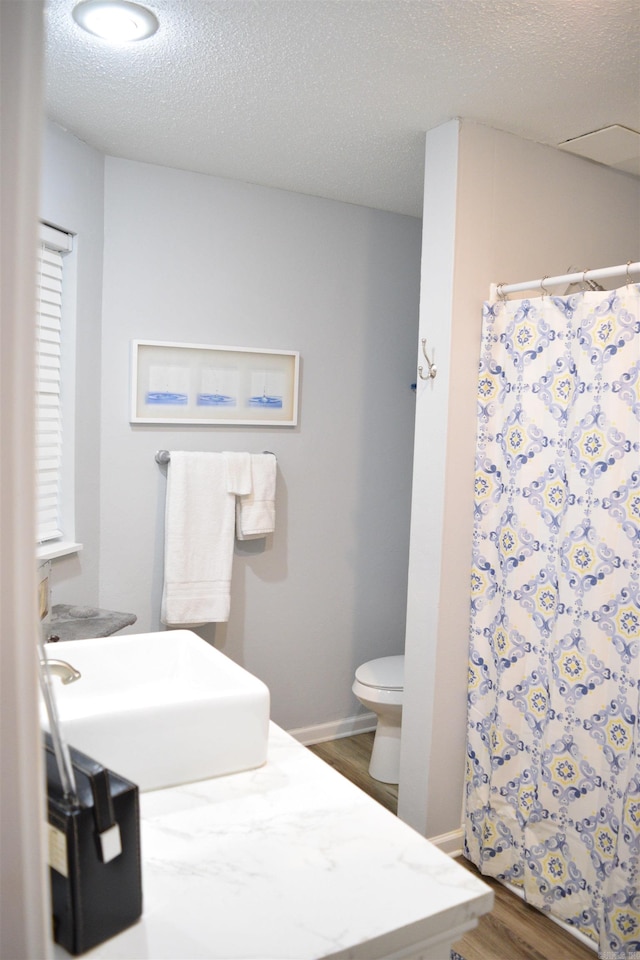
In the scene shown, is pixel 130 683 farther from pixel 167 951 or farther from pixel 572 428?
pixel 572 428

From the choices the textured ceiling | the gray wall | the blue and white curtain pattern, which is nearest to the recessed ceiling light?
the textured ceiling

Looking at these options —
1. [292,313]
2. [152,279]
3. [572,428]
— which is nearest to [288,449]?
[292,313]

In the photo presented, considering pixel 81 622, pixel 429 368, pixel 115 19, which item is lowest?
pixel 81 622

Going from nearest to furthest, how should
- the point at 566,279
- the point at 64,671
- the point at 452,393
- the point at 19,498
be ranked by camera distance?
1. the point at 19,498
2. the point at 64,671
3. the point at 566,279
4. the point at 452,393

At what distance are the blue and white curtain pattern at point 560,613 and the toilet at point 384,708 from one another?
533mm

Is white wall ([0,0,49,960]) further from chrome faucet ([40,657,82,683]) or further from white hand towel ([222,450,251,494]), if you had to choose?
white hand towel ([222,450,251,494])

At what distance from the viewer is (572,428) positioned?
85.2 inches

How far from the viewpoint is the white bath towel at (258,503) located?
119 inches

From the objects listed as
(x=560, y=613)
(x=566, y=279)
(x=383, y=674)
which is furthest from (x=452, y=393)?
(x=383, y=674)

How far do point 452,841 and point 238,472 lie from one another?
61.9 inches

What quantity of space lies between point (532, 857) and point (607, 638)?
78 centimetres

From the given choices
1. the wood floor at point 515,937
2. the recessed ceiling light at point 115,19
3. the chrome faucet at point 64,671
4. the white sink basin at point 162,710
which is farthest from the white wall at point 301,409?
the chrome faucet at point 64,671

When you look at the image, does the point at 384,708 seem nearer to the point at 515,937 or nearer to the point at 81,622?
the point at 515,937

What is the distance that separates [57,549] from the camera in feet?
8.52
